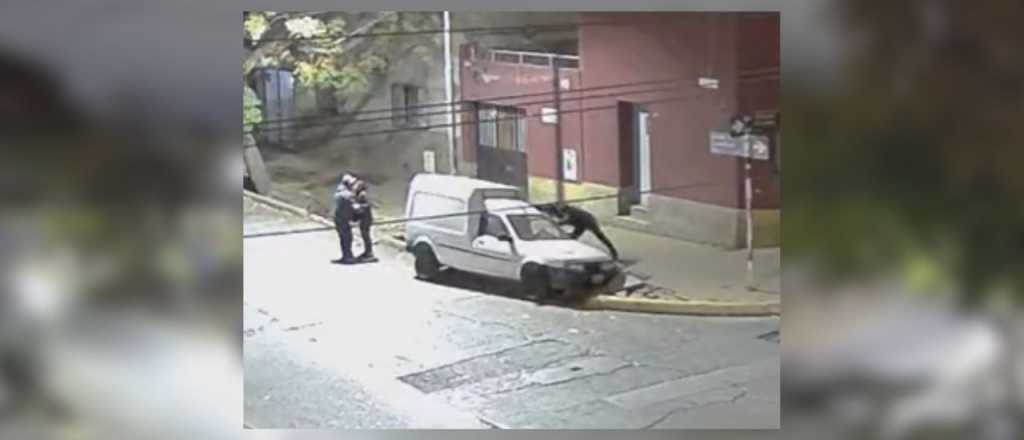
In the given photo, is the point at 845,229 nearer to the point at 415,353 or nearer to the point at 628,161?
the point at 628,161

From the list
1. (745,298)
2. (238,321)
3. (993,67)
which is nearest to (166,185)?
(238,321)

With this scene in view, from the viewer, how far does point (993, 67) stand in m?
3.91

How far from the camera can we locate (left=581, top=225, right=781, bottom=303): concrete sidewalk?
12.9 ft

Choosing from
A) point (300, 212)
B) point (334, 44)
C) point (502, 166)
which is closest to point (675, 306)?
point (502, 166)

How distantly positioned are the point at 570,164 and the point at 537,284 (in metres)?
0.31

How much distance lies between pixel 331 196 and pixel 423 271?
0.30 metres

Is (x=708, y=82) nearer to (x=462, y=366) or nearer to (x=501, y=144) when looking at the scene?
(x=501, y=144)

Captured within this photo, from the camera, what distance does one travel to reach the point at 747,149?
3.92 meters

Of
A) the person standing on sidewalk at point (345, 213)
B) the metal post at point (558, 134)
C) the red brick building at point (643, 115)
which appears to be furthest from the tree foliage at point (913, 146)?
the person standing on sidewalk at point (345, 213)

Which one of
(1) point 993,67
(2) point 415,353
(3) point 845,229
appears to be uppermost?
(1) point 993,67

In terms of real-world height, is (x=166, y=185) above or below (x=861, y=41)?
below

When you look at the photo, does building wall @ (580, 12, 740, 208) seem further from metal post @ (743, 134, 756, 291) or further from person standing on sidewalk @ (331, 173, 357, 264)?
person standing on sidewalk @ (331, 173, 357, 264)

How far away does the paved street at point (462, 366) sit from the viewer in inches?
155

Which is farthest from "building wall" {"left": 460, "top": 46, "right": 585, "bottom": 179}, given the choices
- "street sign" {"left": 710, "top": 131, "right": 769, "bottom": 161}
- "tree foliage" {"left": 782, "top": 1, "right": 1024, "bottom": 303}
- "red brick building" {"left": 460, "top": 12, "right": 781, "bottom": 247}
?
"tree foliage" {"left": 782, "top": 1, "right": 1024, "bottom": 303}
